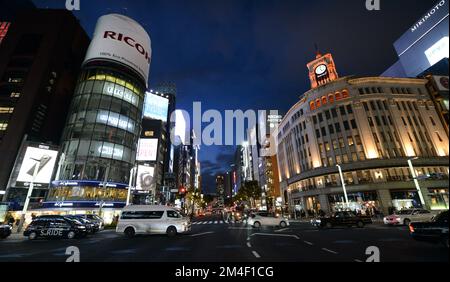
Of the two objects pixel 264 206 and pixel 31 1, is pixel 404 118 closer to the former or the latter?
pixel 264 206

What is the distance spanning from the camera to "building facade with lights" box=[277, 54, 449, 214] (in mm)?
44062

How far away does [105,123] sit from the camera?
47094mm

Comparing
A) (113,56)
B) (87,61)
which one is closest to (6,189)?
(87,61)

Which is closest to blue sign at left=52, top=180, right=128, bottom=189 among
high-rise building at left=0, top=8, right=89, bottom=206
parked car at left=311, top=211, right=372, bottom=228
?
high-rise building at left=0, top=8, right=89, bottom=206

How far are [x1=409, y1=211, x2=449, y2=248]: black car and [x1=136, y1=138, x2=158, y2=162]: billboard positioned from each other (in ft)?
172

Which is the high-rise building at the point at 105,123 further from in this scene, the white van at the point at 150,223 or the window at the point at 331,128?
the window at the point at 331,128

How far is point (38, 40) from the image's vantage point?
54.6 m

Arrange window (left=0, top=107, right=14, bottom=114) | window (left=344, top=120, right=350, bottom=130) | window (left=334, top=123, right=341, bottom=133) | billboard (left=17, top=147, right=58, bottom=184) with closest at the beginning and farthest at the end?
billboard (left=17, top=147, right=58, bottom=184) → window (left=0, top=107, right=14, bottom=114) → window (left=344, top=120, right=350, bottom=130) → window (left=334, top=123, right=341, bottom=133)

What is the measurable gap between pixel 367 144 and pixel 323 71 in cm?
2452

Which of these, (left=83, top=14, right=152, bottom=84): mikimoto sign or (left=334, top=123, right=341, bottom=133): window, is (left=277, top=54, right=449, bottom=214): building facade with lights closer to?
(left=334, top=123, right=341, bottom=133): window

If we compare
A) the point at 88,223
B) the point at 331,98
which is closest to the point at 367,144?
the point at 331,98

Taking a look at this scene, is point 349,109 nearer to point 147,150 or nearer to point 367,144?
point 367,144

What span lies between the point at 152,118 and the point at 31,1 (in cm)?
6655
